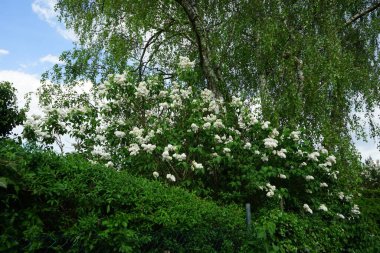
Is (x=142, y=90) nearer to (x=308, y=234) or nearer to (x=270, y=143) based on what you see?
(x=270, y=143)

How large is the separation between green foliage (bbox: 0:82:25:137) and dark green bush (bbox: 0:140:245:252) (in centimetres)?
575

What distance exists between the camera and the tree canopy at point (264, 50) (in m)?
9.02

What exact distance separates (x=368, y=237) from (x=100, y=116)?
5.56m

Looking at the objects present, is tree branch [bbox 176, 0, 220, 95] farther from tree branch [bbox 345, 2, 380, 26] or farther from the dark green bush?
the dark green bush

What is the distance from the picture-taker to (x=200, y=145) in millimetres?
7203

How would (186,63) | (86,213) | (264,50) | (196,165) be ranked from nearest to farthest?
(86,213), (196,165), (186,63), (264,50)

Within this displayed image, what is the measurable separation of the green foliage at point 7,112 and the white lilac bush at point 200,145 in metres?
2.20

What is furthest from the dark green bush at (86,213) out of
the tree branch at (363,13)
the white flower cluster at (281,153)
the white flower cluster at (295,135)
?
the tree branch at (363,13)

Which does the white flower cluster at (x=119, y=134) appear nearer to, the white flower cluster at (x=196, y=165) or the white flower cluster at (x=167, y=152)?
the white flower cluster at (x=167, y=152)

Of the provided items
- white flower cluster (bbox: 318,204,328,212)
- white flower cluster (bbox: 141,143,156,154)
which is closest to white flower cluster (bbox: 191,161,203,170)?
white flower cluster (bbox: 141,143,156,154)

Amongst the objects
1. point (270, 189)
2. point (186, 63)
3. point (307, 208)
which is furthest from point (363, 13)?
point (270, 189)

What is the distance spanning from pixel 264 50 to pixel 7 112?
5780 millimetres

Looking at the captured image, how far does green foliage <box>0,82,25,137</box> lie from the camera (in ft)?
30.5

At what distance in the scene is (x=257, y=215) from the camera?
22.3ft
